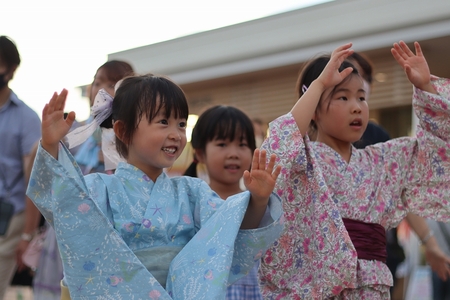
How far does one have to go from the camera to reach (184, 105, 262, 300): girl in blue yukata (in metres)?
3.76

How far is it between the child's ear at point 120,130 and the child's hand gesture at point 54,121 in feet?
1.43

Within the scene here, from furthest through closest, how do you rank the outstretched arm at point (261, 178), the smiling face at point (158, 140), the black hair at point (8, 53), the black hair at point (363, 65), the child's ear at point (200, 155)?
the black hair at point (8, 53), the child's ear at point (200, 155), the black hair at point (363, 65), the smiling face at point (158, 140), the outstretched arm at point (261, 178)

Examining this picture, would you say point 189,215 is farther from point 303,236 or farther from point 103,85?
point 103,85

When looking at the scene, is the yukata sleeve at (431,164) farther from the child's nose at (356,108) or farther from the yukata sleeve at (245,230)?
the yukata sleeve at (245,230)

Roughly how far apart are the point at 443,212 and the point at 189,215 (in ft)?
3.88

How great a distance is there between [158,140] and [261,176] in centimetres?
44

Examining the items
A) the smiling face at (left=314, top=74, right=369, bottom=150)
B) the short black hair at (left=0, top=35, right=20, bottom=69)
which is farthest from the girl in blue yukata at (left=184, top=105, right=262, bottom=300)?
the short black hair at (left=0, top=35, right=20, bottom=69)

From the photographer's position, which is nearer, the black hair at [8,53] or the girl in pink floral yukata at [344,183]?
the girl in pink floral yukata at [344,183]

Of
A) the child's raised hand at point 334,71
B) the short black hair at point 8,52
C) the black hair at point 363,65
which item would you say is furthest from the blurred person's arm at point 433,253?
the short black hair at point 8,52

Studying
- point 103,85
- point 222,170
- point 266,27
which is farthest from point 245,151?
point 266,27

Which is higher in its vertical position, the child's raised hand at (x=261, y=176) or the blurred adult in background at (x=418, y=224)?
the child's raised hand at (x=261, y=176)

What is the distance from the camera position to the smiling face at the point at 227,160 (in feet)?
12.3

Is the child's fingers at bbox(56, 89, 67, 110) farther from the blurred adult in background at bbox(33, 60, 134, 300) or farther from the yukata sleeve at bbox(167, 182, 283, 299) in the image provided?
the blurred adult in background at bbox(33, 60, 134, 300)

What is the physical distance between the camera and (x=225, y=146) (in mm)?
3803
